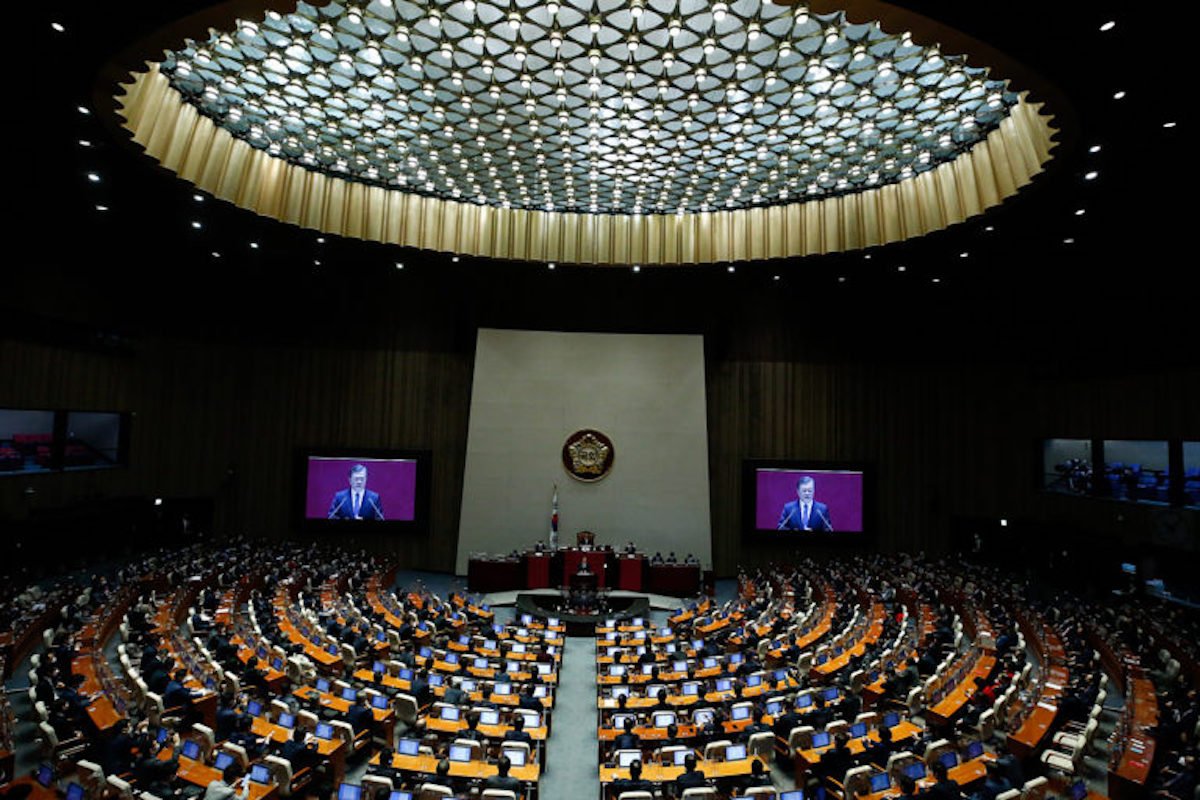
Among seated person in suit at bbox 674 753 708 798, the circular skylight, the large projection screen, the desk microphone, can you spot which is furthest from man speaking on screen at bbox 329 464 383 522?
seated person in suit at bbox 674 753 708 798

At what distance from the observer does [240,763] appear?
9.45 meters

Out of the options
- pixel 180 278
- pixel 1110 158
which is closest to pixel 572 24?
pixel 1110 158

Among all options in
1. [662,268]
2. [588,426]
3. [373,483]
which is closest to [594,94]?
[662,268]

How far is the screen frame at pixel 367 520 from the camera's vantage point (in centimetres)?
2823

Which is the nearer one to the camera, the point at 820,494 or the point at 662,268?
the point at 662,268

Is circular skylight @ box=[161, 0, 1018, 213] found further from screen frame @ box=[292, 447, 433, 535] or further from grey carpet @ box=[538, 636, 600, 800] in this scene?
grey carpet @ box=[538, 636, 600, 800]

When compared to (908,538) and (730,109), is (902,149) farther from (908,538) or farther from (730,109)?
(908,538)

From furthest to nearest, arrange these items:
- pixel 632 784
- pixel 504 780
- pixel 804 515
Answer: pixel 804 515 < pixel 632 784 < pixel 504 780

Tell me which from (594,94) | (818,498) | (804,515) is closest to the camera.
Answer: (594,94)

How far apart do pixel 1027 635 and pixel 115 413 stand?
3011 cm

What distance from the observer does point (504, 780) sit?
9.28 metres

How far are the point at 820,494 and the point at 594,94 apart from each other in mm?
19490

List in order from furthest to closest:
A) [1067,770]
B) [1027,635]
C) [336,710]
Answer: [1027,635] < [336,710] < [1067,770]

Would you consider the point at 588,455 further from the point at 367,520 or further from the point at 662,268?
the point at 367,520
